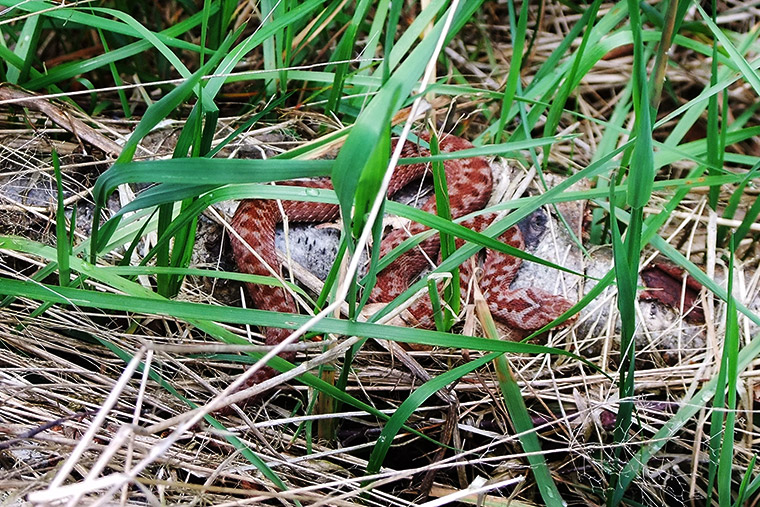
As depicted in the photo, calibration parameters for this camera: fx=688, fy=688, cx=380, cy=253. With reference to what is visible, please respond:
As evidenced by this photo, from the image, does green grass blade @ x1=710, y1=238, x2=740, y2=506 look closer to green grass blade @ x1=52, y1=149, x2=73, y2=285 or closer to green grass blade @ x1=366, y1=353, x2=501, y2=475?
green grass blade @ x1=366, y1=353, x2=501, y2=475

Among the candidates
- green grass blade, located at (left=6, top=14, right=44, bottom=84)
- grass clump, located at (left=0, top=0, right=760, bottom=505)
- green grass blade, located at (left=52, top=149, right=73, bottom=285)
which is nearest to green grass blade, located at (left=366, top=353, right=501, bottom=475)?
grass clump, located at (left=0, top=0, right=760, bottom=505)

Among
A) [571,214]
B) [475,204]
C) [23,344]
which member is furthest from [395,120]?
[23,344]

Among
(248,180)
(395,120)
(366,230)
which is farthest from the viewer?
(395,120)

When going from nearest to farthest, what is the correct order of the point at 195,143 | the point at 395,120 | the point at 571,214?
the point at 195,143 < the point at 395,120 < the point at 571,214

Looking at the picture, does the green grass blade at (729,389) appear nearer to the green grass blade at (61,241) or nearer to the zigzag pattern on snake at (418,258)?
the zigzag pattern on snake at (418,258)

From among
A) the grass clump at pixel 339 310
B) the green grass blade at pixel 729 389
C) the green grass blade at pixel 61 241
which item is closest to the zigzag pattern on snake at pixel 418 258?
the grass clump at pixel 339 310

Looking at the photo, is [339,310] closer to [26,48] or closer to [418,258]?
[418,258]

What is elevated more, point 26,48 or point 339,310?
point 26,48

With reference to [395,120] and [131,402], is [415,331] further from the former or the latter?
[395,120]

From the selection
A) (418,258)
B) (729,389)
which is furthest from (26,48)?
(729,389)
